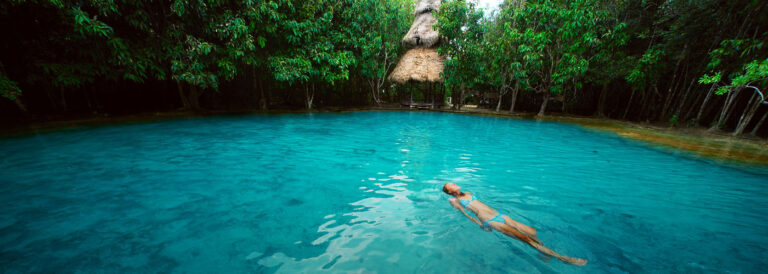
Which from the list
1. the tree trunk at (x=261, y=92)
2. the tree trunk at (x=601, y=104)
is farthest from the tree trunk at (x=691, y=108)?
the tree trunk at (x=261, y=92)

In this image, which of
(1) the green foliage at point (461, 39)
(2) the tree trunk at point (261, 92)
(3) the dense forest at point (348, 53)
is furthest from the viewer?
(1) the green foliage at point (461, 39)

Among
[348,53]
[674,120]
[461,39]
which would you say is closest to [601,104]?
[674,120]

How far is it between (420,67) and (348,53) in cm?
486

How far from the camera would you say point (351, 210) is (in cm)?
282

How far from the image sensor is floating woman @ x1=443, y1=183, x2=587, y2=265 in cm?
215

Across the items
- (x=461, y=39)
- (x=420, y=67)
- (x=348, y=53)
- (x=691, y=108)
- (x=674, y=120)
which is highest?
(x=461, y=39)

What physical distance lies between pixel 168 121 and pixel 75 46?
8.93 feet

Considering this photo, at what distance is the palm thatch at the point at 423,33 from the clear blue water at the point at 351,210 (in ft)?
38.2

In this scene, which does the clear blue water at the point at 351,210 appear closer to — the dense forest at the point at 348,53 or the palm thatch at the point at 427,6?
the dense forest at the point at 348,53

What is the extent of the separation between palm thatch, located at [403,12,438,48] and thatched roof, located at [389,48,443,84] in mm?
441

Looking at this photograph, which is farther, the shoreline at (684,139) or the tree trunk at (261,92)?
the tree trunk at (261,92)

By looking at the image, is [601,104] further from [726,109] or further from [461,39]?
[461,39]

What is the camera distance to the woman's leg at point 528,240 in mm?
2037

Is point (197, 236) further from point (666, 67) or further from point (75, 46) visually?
point (666, 67)
